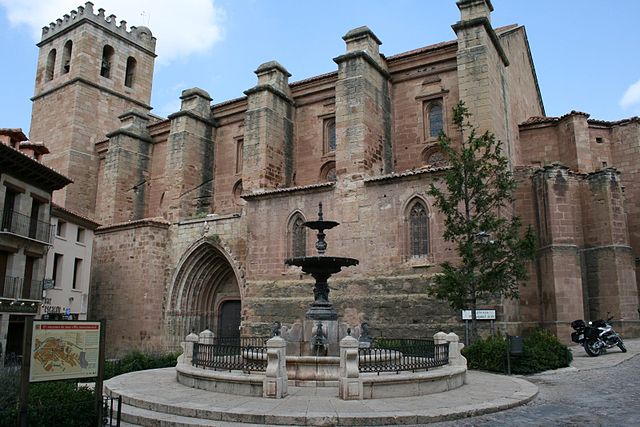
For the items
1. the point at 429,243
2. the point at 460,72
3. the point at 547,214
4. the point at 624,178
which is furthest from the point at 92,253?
the point at 624,178

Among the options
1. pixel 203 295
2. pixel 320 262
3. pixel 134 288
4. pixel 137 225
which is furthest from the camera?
pixel 203 295

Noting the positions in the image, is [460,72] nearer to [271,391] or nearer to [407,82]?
[407,82]

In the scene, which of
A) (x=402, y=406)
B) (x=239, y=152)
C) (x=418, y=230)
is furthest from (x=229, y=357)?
(x=239, y=152)

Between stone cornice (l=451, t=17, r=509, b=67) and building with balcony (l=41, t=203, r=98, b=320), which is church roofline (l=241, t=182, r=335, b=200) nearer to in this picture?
stone cornice (l=451, t=17, r=509, b=67)

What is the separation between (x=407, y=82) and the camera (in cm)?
2012

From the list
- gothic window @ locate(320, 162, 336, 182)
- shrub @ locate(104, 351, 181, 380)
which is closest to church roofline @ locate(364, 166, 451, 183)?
gothic window @ locate(320, 162, 336, 182)

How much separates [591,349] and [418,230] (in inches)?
227

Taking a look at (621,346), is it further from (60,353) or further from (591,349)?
(60,353)

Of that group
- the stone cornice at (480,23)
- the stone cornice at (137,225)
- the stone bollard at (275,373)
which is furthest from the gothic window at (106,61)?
the stone bollard at (275,373)

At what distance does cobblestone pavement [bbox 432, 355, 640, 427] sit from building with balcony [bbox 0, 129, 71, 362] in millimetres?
14506

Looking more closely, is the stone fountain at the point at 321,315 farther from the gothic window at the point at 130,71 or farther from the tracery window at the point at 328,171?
the gothic window at the point at 130,71

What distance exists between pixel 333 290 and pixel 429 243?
11.5 feet

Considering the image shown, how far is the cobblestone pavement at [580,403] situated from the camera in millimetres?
7059

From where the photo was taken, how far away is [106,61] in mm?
31297
